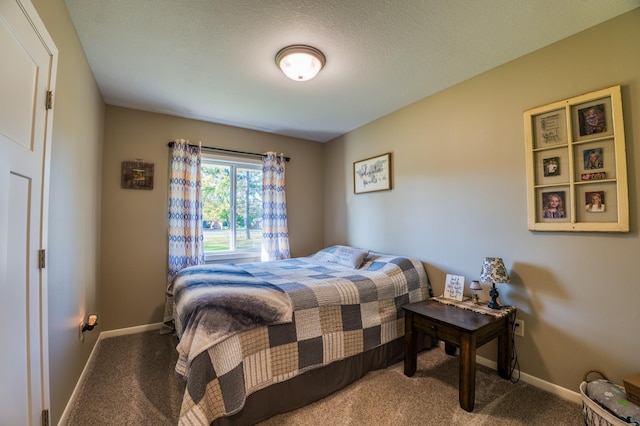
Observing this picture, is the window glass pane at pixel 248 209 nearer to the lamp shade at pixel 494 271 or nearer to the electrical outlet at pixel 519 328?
the lamp shade at pixel 494 271

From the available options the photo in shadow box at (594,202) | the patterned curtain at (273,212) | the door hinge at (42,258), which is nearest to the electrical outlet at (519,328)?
the photo in shadow box at (594,202)

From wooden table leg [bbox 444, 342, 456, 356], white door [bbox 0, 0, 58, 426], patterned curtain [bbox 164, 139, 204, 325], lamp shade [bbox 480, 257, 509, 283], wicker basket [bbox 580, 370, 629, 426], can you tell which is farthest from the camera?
patterned curtain [bbox 164, 139, 204, 325]

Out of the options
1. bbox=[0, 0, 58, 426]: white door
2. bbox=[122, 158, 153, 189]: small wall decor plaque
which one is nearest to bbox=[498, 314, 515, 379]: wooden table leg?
bbox=[0, 0, 58, 426]: white door

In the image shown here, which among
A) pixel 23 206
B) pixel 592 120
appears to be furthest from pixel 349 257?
pixel 23 206

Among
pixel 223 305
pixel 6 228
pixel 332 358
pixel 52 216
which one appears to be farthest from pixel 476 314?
pixel 52 216

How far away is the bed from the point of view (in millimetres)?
1559

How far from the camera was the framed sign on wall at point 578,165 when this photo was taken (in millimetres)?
1674

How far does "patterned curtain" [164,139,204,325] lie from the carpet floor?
3.38 ft

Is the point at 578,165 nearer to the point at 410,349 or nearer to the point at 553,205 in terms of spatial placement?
the point at 553,205

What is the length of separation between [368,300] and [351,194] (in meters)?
1.80

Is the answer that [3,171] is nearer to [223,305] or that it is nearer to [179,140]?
[223,305]

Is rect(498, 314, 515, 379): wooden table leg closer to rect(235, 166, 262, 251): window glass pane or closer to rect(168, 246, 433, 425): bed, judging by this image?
rect(168, 246, 433, 425): bed

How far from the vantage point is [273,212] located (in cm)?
380

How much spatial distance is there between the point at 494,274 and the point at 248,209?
2944 millimetres
